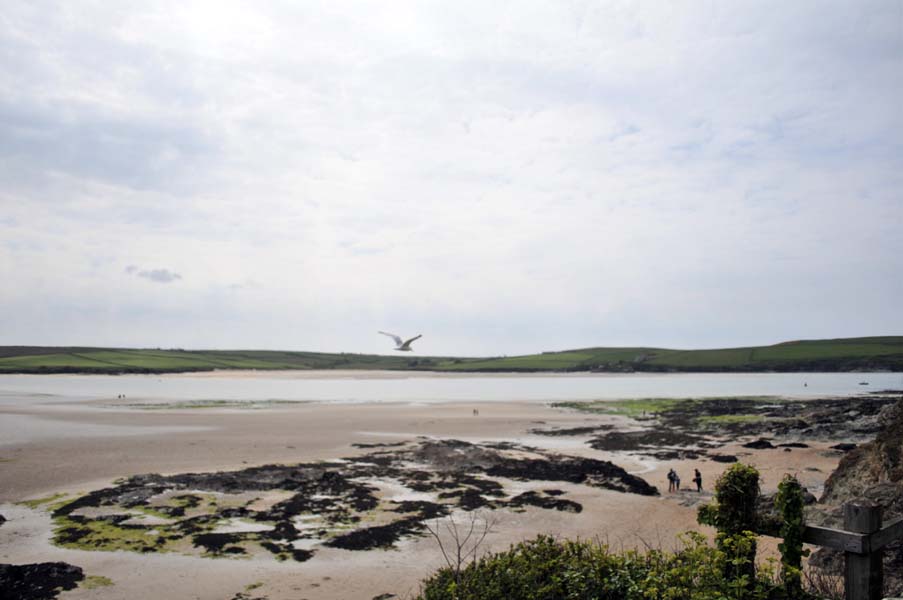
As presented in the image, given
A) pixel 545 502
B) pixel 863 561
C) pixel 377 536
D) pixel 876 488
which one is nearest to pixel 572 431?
pixel 545 502

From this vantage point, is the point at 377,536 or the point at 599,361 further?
the point at 599,361

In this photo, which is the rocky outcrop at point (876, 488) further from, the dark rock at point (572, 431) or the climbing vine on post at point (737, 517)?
Result: the dark rock at point (572, 431)

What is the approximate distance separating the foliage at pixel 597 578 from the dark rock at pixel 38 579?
36.9 feet

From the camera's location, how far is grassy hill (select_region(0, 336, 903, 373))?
141000 millimetres

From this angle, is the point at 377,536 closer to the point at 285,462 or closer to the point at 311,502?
the point at 311,502

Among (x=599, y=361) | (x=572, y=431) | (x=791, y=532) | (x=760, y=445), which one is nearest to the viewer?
(x=791, y=532)

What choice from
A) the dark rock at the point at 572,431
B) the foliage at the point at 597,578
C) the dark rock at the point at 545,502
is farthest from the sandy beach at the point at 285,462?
the foliage at the point at 597,578

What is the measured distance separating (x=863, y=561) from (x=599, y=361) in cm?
17941

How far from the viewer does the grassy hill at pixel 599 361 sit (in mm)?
141000

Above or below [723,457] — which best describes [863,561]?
above

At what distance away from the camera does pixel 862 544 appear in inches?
209

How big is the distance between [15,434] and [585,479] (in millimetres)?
36805

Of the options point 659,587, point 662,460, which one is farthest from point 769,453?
point 659,587

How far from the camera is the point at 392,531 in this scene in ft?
61.6
